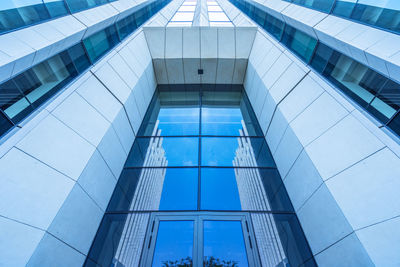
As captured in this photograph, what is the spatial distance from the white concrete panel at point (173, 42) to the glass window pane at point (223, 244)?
33.8ft

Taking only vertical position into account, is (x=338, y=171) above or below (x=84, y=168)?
below

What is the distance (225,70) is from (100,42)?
7.65m

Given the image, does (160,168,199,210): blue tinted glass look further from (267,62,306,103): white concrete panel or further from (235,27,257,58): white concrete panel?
(235,27,257,58): white concrete panel

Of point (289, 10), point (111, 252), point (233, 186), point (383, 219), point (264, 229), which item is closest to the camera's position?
point (383, 219)

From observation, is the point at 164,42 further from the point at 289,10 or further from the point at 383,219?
the point at 383,219

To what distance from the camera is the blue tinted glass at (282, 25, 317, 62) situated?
7964 mm

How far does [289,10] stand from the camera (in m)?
10.1

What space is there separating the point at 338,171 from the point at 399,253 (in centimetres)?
187

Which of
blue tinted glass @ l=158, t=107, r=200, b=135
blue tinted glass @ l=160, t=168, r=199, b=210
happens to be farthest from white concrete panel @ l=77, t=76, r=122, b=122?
blue tinted glass @ l=160, t=168, r=199, b=210

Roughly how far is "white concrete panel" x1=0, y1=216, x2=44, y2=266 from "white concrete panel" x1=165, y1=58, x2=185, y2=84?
10.9 metres

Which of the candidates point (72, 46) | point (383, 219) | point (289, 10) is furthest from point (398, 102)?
point (72, 46)

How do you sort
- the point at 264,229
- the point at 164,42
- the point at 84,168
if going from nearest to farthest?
the point at 84,168, the point at 264,229, the point at 164,42

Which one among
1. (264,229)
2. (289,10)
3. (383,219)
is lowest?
(383,219)

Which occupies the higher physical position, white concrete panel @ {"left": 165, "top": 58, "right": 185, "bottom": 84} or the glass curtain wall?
white concrete panel @ {"left": 165, "top": 58, "right": 185, "bottom": 84}
